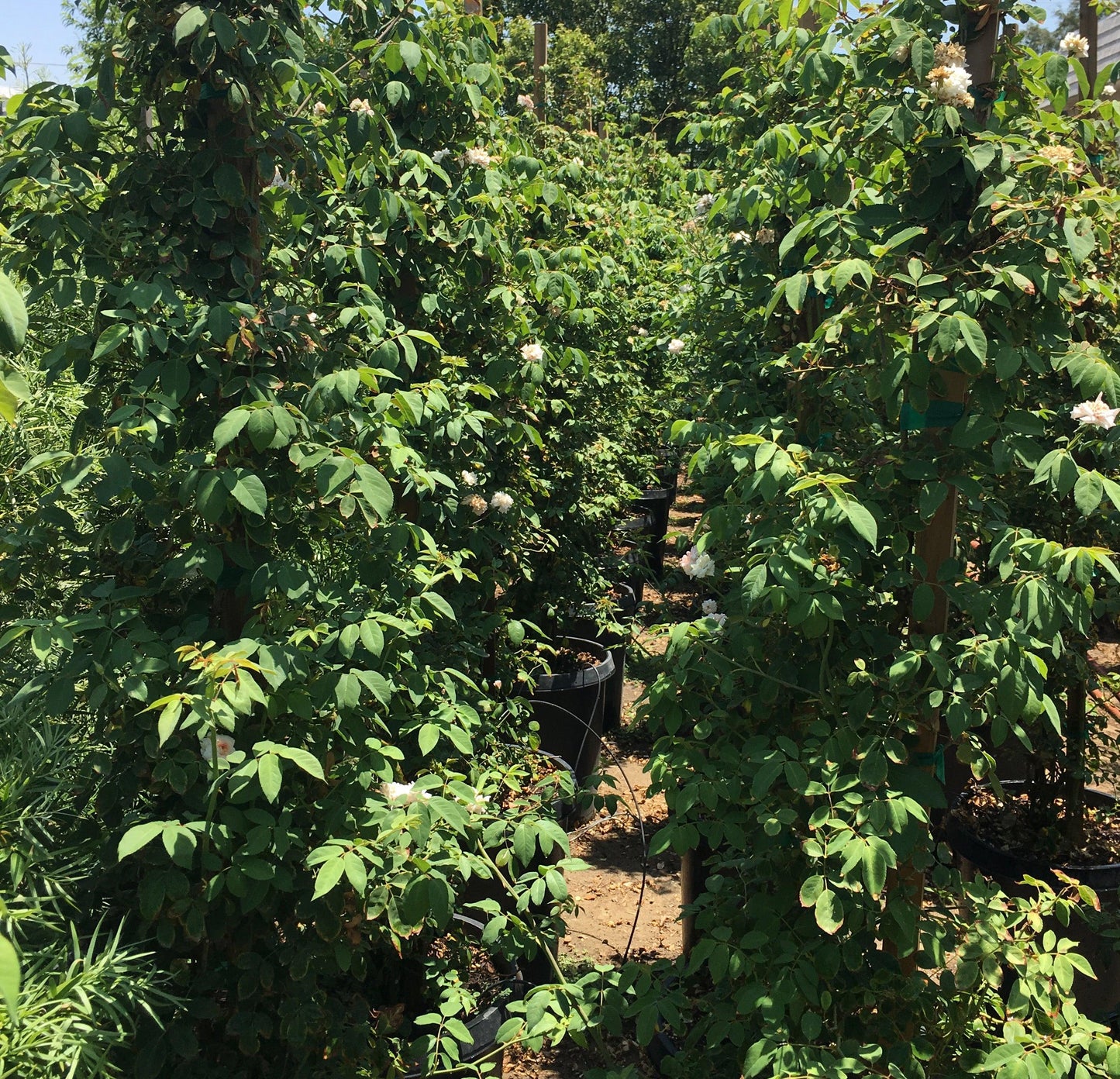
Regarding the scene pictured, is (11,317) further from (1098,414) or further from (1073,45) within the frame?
(1073,45)

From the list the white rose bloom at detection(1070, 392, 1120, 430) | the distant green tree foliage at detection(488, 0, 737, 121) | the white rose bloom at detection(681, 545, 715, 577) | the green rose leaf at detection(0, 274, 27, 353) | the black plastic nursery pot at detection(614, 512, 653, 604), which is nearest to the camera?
the green rose leaf at detection(0, 274, 27, 353)

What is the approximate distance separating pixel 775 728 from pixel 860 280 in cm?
91

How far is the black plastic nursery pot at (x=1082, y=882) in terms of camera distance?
8.25ft

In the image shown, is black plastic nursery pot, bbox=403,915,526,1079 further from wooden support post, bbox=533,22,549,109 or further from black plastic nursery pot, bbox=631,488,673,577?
black plastic nursery pot, bbox=631,488,673,577

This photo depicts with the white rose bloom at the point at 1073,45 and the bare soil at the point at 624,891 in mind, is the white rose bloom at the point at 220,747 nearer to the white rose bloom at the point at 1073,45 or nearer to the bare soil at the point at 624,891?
the bare soil at the point at 624,891

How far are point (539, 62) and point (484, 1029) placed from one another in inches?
199

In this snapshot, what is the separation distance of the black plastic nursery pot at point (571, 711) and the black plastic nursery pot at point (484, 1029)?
1.57 m

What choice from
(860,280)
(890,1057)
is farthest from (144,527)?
(890,1057)

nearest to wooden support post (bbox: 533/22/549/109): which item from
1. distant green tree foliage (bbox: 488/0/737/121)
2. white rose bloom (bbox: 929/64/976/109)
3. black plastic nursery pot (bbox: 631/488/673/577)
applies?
black plastic nursery pot (bbox: 631/488/673/577)

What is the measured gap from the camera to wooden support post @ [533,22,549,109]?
15.9 feet

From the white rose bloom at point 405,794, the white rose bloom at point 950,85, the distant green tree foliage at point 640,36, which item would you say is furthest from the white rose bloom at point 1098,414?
the distant green tree foliage at point 640,36

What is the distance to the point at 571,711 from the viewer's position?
13.4ft

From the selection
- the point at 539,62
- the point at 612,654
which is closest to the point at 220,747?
the point at 612,654

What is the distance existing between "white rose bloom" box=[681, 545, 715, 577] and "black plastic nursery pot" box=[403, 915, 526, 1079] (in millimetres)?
918
